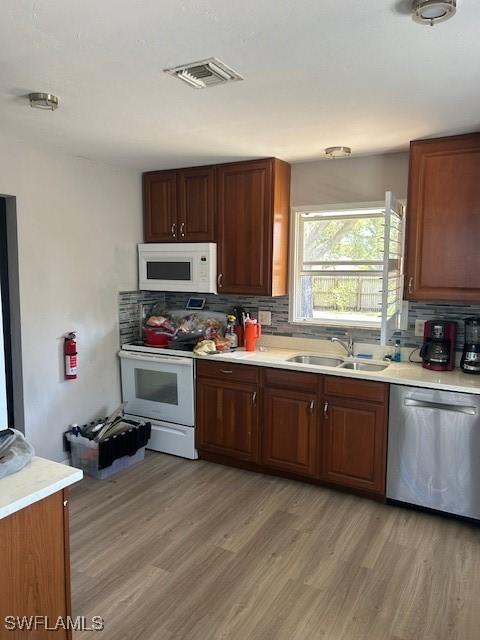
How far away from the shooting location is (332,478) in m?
3.10

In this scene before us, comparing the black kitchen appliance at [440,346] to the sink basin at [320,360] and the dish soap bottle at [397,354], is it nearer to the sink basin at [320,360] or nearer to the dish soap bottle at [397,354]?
the dish soap bottle at [397,354]

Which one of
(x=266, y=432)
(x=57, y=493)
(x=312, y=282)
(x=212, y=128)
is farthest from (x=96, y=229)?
(x=57, y=493)

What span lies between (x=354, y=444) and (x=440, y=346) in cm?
83

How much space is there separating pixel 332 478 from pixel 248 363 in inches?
37.0

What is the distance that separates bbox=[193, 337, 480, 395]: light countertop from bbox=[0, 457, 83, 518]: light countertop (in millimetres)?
1827

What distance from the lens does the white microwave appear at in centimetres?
363

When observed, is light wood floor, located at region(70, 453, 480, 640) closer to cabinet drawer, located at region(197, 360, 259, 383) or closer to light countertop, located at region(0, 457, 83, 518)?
cabinet drawer, located at region(197, 360, 259, 383)

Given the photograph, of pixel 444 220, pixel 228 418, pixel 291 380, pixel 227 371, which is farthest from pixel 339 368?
pixel 444 220

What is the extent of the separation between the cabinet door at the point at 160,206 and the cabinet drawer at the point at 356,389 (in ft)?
5.70

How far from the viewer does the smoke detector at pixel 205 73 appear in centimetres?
182

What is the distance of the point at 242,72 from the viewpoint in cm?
189

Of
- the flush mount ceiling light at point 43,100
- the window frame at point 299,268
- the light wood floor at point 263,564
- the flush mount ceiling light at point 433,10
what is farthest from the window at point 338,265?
the flush mount ceiling light at point 43,100

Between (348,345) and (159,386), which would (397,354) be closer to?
(348,345)

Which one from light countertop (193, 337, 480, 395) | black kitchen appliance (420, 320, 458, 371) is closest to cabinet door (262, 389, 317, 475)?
light countertop (193, 337, 480, 395)
